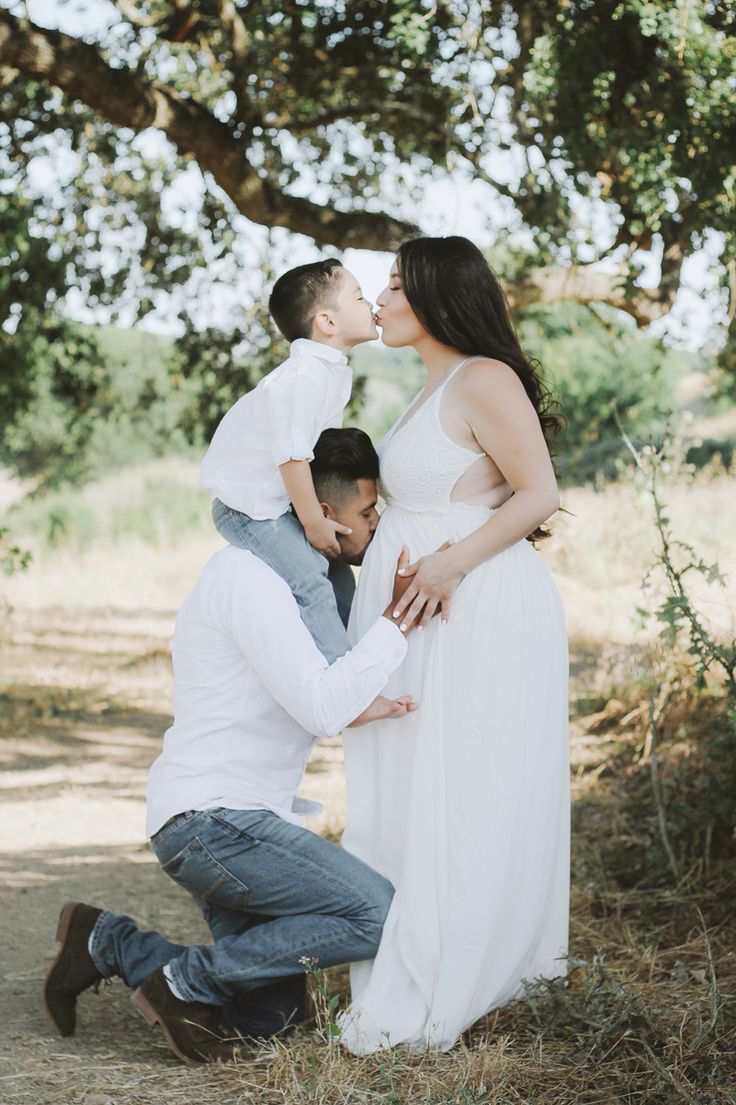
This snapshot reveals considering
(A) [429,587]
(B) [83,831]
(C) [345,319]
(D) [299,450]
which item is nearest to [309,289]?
(C) [345,319]

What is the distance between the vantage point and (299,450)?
132 inches

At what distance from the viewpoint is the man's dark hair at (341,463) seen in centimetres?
349

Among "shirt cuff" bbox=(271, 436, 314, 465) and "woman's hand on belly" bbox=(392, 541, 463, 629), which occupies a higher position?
"shirt cuff" bbox=(271, 436, 314, 465)

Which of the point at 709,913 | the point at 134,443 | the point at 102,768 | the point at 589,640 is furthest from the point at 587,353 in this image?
the point at 709,913

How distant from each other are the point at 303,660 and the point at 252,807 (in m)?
0.45

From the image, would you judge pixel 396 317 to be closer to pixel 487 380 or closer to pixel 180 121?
pixel 487 380

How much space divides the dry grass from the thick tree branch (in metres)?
3.15

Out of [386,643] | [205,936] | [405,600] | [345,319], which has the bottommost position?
[205,936]

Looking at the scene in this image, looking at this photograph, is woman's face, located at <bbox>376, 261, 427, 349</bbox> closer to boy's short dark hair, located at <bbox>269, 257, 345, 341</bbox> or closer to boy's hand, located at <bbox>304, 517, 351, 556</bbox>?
boy's short dark hair, located at <bbox>269, 257, 345, 341</bbox>

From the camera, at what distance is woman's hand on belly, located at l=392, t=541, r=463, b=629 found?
10.8 feet

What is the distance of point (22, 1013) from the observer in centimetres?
382

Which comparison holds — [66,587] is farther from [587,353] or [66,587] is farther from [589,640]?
[587,353]

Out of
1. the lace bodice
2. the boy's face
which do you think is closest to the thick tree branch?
the boy's face

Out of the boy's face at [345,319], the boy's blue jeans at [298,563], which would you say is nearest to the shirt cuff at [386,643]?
the boy's blue jeans at [298,563]
